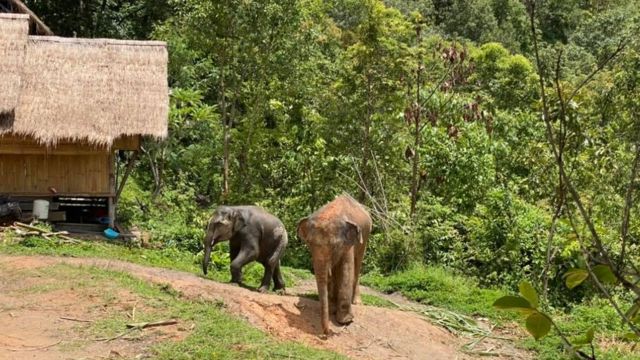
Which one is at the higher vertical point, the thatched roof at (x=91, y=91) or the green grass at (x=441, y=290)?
the thatched roof at (x=91, y=91)

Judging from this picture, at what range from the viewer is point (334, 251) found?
8.74 m

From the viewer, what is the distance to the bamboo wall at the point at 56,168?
15.2 m

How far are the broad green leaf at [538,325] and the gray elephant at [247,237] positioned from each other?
8.63m

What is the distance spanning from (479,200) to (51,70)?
29.2ft

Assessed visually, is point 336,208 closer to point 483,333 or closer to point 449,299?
point 483,333

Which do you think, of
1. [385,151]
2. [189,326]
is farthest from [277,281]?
[385,151]

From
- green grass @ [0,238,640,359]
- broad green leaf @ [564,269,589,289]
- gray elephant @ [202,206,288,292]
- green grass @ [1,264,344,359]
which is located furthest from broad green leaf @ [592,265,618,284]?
gray elephant @ [202,206,288,292]

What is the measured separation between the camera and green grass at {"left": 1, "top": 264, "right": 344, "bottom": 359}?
7625 mm

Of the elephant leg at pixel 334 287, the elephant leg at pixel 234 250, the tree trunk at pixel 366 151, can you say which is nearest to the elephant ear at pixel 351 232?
the elephant leg at pixel 334 287

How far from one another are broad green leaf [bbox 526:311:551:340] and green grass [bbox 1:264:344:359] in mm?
5839

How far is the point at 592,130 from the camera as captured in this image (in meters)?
11.5

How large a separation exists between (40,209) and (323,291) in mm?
8084

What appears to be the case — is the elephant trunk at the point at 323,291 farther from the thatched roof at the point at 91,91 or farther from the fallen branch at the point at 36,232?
the thatched roof at the point at 91,91

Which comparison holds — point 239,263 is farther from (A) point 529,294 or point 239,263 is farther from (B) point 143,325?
(A) point 529,294
